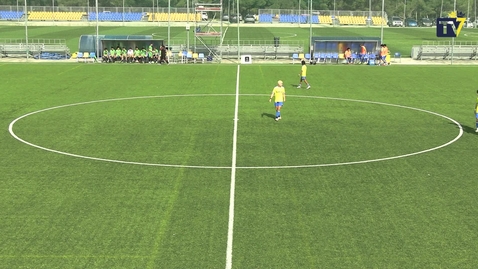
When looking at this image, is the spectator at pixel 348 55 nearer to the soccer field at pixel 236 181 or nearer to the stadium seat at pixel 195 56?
the stadium seat at pixel 195 56

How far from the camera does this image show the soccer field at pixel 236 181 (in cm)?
1659

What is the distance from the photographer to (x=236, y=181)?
2277 cm

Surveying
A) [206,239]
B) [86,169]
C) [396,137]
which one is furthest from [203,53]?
[206,239]

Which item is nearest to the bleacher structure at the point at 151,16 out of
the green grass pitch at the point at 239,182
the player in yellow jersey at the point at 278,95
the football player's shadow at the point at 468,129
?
the green grass pitch at the point at 239,182

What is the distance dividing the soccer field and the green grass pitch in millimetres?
64

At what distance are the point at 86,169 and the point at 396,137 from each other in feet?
47.2

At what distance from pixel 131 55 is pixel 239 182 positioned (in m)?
49.8

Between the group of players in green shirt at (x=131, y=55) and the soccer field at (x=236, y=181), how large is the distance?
2589cm

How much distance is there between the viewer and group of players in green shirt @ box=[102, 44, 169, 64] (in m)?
69.8

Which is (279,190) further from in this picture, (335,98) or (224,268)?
(335,98)

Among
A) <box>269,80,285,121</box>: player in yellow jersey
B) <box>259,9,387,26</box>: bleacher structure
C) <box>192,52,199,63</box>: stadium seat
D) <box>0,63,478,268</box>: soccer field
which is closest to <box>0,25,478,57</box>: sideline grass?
<box>259,9,387,26</box>: bleacher structure

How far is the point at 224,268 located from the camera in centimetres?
1550

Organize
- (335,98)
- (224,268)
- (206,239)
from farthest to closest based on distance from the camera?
(335,98), (206,239), (224,268)

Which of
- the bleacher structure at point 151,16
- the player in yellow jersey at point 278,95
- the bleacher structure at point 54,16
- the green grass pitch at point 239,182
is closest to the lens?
the green grass pitch at point 239,182
